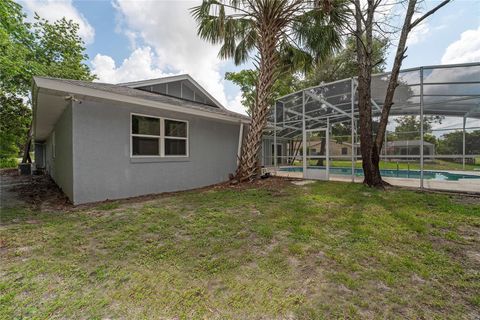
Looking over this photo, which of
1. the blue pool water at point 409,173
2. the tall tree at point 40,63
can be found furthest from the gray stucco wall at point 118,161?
the tall tree at point 40,63

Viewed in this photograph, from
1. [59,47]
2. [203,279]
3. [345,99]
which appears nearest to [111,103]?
[203,279]

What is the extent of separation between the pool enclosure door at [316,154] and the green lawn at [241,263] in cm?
544

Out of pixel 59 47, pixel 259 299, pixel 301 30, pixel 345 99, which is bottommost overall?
pixel 259 299

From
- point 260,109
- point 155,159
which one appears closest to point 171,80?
point 260,109

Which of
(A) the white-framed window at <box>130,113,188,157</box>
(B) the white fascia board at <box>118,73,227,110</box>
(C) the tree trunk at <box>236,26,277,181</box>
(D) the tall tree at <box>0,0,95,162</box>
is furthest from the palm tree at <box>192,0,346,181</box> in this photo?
(D) the tall tree at <box>0,0,95,162</box>

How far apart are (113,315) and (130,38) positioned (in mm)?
12867

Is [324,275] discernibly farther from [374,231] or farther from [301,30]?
[301,30]

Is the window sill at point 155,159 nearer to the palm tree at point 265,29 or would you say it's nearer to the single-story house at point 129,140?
the single-story house at point 129,140

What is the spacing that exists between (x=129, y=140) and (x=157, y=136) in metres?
0.94

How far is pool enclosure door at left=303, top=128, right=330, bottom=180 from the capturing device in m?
10.5

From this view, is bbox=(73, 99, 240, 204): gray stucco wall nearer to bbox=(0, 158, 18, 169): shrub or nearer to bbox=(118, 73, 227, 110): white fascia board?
bbox=(118, 73, 227, 110): white fascia board

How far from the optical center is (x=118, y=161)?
6344 millimetres

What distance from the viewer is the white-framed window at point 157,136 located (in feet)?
22.3

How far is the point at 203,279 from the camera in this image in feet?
8.13
